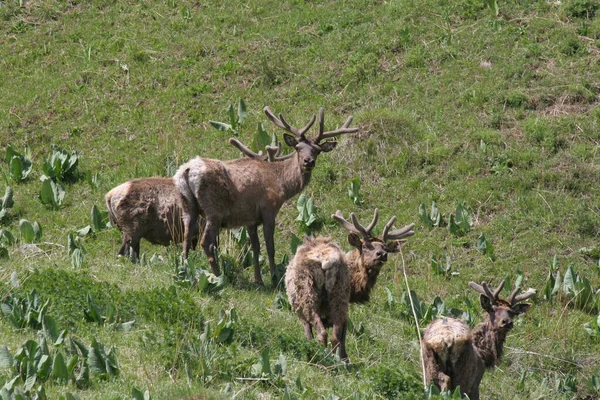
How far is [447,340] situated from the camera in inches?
389

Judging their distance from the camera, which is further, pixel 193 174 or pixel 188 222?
pixel 188 222

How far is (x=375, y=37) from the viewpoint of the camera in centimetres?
2028

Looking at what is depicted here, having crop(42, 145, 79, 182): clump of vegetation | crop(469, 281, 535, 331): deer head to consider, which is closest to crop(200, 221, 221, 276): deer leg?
crop(469, 281, 535, 331): deer head

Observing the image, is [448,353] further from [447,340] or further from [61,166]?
[61,166]

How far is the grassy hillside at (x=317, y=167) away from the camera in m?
10.1

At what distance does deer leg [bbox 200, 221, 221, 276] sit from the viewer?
44.4ft

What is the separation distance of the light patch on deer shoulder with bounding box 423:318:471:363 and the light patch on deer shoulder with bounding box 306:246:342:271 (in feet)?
4.10

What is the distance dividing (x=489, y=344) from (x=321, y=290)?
2005mm

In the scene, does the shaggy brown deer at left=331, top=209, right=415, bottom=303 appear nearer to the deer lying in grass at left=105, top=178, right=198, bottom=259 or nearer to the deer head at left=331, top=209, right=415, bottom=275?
the deer head at left=331, top=209, right=415, bottom=275

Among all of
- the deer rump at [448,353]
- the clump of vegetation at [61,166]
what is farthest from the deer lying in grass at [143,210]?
the deer rump at [448,353]

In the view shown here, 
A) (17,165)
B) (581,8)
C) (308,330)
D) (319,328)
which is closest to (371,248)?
(308,330)

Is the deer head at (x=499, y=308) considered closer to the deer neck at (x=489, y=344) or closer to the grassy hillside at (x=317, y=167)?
the deer neck at (x=489, y=344)

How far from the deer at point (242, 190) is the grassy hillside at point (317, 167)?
0.50 m

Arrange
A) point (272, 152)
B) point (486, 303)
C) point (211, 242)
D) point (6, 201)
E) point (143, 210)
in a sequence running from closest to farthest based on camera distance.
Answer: point (486, 303) < point (211, 242) < point (143, 210) < point (272, 152) < point (6, 201)
